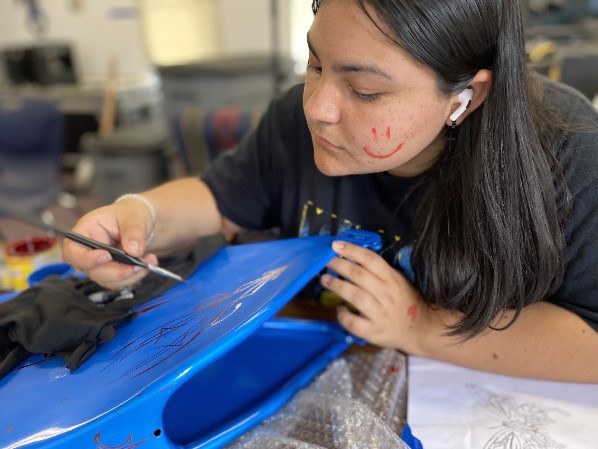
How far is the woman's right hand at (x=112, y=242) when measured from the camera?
664mm

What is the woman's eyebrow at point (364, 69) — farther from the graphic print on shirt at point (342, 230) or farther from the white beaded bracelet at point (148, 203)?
the white beaded bracelet at point (148, 203)

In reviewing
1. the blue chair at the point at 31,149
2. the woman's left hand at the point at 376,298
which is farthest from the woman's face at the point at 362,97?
the blue chair at the point at 31,149

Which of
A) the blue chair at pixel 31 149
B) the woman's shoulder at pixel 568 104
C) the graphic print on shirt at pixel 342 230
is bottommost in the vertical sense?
the blue chair at pixel 31 149

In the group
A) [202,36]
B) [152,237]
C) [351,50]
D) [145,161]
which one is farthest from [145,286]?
[202,36]

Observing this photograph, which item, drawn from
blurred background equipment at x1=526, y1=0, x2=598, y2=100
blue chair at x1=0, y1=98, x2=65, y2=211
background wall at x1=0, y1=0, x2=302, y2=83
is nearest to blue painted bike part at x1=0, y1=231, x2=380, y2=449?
blurred background equipment at x1=526, y1=0, x2=598, y2=100

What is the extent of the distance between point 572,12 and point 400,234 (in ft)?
6.99

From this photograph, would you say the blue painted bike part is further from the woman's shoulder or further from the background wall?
the background wall

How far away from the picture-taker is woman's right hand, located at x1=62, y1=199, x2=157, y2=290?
0.66m

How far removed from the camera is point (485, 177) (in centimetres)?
61

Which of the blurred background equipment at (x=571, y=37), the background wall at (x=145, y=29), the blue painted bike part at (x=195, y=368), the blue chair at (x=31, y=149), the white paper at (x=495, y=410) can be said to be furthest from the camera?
the background wall at (x=145, y=29)

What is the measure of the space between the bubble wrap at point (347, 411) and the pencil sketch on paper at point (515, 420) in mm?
92

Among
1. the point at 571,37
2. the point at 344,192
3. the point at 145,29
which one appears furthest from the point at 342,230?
the point at 145,29

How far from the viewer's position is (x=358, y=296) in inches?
25.6

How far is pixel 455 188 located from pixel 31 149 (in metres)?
2.15
